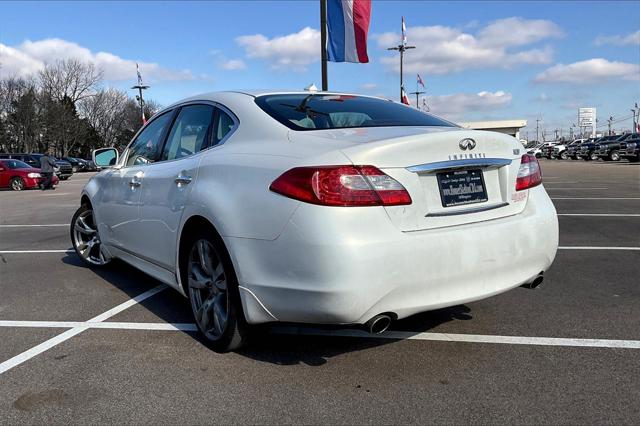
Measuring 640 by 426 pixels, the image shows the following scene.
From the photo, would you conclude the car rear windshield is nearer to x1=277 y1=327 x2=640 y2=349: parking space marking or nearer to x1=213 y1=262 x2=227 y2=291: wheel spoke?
x1=213 y1=262 x2=227 y2=291: wheel spoke

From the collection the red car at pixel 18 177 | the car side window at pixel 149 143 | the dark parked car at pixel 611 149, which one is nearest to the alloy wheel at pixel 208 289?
the car side window at pixel 149 143

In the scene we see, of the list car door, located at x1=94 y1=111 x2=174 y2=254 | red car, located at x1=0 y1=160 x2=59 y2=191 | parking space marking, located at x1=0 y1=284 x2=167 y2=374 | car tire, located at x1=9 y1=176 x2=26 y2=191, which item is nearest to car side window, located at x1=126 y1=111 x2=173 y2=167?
car door, located at x1=94 y1=111 x2=174 y2=254

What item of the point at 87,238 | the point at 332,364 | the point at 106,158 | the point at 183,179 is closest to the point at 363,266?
the point at 332,364

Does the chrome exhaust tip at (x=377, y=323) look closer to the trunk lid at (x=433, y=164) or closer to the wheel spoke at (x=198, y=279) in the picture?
the trunk lid at (x=433, y=164)

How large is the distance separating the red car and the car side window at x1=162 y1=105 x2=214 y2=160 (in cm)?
2252

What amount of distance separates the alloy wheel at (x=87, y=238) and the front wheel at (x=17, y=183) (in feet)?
67.2

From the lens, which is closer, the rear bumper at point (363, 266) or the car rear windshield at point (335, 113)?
the rear bumper at point (363, 266)

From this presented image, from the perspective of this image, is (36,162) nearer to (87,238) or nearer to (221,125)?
(87,238)

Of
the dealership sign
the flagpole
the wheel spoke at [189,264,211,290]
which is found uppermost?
the dealership sign

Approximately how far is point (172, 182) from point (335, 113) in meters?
1.25

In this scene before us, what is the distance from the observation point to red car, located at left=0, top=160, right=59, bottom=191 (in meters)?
23.8

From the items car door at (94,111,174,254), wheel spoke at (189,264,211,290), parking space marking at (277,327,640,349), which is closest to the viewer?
parking space marking at (277,327,640,349)

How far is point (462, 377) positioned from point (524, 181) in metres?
1.30

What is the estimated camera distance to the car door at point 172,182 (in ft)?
12.2
